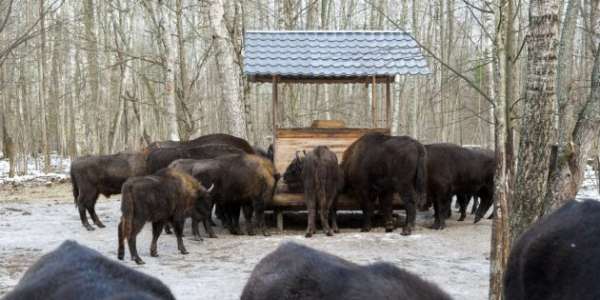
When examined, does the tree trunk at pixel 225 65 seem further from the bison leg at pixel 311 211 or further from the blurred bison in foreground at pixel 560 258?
the blurred bison in foreground at pixel 560 258

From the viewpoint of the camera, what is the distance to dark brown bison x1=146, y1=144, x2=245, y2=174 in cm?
1336

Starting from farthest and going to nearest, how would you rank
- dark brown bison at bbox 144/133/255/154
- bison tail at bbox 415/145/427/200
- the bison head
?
dark brown bison at bbox 144/133/255/154, the bison head, bison tail at bbox 415/145/427/200

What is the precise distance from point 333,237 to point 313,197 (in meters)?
0.86

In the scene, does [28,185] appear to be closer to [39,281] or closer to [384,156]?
[384,156]

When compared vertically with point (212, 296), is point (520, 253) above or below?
above

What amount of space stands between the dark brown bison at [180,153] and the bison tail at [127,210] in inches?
143

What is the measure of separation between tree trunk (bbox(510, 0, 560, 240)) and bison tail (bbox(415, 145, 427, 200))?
6.50 m

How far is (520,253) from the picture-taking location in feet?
13.2

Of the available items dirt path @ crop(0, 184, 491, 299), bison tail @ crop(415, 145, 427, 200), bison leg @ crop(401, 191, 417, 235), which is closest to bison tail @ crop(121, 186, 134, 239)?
dirt path @ crop(0, 184, 491, 299)

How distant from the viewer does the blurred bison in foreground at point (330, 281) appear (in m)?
3.10

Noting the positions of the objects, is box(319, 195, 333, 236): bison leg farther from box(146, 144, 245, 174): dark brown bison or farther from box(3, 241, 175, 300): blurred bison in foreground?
box(3, 241, 175, 300): blurred bison in foreground

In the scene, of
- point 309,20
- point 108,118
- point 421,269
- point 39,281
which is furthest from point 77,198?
point 108,118

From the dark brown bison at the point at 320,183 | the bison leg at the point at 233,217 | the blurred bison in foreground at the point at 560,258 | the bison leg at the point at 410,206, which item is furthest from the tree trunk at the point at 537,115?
the bison leg at the point at 233,217

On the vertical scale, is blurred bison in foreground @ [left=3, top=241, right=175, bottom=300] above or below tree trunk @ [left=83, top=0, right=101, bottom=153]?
below
